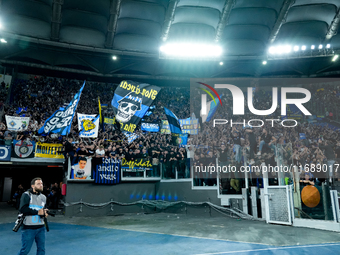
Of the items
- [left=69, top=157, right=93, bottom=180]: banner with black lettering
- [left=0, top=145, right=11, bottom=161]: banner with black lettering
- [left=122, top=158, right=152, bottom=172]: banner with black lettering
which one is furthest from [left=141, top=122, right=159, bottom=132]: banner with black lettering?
[left=0, top=145, right=11, bottom=161]: banner with black lettering

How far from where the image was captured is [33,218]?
6047 mm

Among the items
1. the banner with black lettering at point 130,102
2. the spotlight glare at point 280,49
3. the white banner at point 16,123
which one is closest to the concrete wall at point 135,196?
the banner with black lettering at point 130,102

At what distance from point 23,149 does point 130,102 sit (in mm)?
7794

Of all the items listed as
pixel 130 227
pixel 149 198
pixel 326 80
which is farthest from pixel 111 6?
pixel 326 80

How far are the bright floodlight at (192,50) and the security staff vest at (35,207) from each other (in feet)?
72.0

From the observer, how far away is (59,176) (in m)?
30.6

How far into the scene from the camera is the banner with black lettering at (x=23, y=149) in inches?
707

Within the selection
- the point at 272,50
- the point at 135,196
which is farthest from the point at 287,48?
the point at 135,196

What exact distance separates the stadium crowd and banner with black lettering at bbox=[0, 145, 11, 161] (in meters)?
0.41

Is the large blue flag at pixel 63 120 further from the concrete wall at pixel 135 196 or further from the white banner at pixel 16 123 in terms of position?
the white banner at pixel 16 123

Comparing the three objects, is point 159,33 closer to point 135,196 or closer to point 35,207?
point 135,196

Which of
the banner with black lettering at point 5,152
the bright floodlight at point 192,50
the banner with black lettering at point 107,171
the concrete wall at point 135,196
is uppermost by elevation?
the bright floodlight at point 192,50

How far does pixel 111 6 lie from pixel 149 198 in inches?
598

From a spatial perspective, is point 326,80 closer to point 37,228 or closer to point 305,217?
point 305,217
